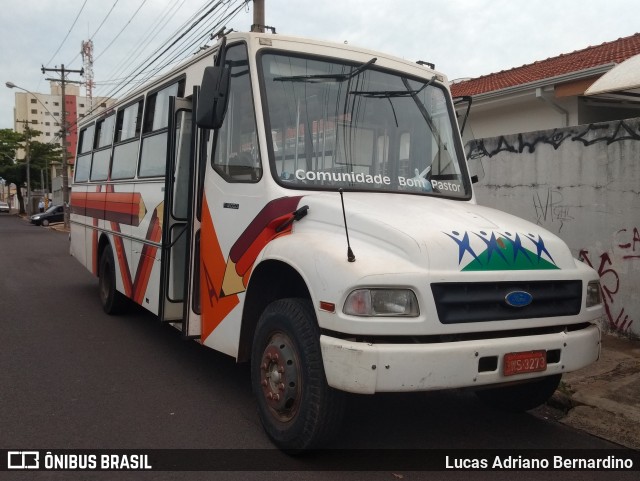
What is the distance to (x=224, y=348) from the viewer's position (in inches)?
180

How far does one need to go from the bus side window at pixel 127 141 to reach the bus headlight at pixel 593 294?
4856mm

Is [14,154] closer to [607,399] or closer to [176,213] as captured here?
[176,213]

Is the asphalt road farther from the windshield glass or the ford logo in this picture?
the windshield glass

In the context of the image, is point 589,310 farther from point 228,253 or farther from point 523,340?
point 228,253

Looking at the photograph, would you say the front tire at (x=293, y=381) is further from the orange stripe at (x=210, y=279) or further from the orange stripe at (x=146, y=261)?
the orange stripe at (x=146, y=261)

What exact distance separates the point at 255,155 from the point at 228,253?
2.48ft

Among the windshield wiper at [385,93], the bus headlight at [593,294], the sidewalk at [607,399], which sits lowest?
the sidewalk at [607,399]

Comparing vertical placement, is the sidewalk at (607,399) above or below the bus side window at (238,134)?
below

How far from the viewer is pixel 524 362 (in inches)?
141

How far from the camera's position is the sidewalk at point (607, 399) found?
4.46m

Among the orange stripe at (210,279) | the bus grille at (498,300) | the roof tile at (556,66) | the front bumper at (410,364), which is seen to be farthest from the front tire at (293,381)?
the roof tile at (556,66)

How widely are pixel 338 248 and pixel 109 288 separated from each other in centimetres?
550

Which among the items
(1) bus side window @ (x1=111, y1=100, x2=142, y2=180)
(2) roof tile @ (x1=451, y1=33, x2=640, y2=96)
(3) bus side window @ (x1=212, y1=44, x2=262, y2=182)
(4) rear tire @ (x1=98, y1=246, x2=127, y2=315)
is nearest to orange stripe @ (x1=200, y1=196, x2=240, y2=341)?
(3) bus side window @ (x1=212, y1=44, x2=262, y2=182)

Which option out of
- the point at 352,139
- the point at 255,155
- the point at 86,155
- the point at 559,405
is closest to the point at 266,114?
the point at 255,155
